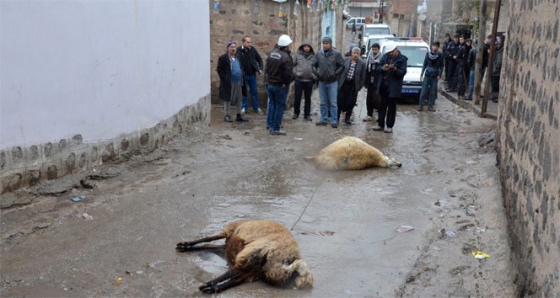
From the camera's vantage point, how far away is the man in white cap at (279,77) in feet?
35.8

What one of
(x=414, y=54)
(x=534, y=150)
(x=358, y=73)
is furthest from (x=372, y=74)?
(x=534, y=150)

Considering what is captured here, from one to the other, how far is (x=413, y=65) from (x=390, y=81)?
6.72m

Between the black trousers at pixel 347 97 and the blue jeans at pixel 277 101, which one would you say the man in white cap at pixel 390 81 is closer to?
the black trousers at pixel 347 97

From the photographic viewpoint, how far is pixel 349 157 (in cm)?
858

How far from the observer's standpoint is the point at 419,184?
26.3ft

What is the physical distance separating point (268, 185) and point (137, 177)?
171 cm

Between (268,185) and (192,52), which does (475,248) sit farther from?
(192,52)

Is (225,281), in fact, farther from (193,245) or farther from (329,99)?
(329,99)

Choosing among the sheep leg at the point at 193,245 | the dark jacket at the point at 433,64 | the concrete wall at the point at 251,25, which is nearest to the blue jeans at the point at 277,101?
the concrete wall at the point at 251,25

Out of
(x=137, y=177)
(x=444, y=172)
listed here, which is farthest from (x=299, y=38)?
(x=137, y=177)

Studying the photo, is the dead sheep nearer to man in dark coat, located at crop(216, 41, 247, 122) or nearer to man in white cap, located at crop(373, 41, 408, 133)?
man in white cap, located at crop(373, 41, 408, 133)

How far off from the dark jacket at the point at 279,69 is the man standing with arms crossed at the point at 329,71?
3.34 feet

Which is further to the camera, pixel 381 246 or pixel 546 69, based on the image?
pixel 381 246

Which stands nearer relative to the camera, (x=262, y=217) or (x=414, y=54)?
(x=262, y=217)
